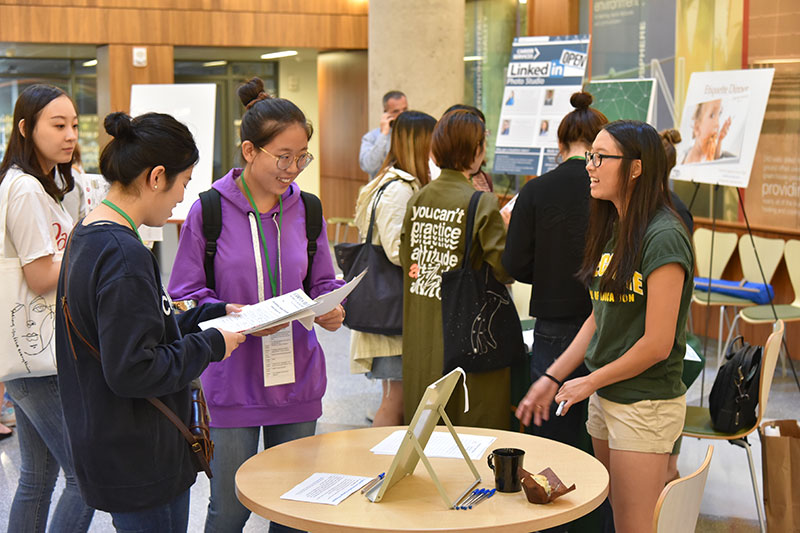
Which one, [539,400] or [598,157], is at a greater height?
[598,157]

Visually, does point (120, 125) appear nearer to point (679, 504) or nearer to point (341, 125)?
point (679, 504)

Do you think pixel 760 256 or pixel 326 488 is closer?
pixel 326 488

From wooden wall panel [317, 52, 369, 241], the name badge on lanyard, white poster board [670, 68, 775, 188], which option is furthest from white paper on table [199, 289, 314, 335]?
wooden wall panel [317, 52, 369, 241]

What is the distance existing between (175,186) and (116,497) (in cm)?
69

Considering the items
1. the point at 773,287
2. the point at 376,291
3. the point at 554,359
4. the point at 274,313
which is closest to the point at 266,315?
the point at 274,313

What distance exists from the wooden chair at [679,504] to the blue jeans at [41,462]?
5.69 ft

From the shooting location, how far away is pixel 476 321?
11.1ft

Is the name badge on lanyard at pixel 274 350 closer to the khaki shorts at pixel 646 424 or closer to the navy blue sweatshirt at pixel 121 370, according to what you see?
the navy blue sweatshirt at pixel 121 370

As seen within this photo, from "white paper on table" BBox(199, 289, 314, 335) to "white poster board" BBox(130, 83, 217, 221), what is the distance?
430cm

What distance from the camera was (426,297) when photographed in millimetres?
3600

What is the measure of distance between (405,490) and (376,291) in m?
2.18

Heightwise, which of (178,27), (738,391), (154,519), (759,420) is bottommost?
(759,420)

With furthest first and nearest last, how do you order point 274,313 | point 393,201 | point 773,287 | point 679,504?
1. point 773,287
2. point 393,201
3. point 274,313
4. point 679,504

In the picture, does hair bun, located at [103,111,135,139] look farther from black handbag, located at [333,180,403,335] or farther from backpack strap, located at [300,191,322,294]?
black handbag, located at [333,180,403,335]
